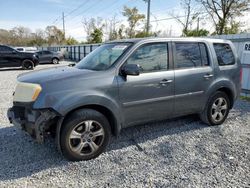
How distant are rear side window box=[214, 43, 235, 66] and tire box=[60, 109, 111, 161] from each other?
269cm

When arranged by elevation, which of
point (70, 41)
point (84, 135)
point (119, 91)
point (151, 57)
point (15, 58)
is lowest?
point (84, 135)

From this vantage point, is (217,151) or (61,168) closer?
(61,168)

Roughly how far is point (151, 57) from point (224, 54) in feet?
6.09

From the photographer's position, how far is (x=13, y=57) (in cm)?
1491

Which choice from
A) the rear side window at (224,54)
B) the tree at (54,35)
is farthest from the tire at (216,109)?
the tree at (54,35)

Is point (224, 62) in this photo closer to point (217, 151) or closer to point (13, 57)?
point (217, 151)

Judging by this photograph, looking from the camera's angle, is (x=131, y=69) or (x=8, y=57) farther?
(x=8, y=57)

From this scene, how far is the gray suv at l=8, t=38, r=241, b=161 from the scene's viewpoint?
3.12 metres

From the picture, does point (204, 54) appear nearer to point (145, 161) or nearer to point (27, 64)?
point (145, 161)

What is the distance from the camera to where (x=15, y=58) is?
1500 cm

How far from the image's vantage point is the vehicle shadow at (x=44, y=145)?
10.4ft

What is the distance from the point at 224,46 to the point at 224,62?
1.15 ft

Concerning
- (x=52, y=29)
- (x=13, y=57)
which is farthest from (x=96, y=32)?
(x=52, y=29)

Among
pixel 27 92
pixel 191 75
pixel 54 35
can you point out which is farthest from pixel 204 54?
pixel 54 35
